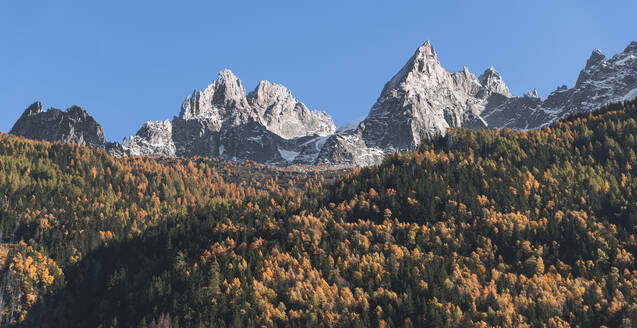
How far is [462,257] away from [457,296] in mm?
31913

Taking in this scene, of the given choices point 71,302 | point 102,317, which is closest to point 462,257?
point 102,317

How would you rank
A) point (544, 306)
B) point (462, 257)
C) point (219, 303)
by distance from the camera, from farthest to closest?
point (462, 257), point (219, 303), point (544, 306)

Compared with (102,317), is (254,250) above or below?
above

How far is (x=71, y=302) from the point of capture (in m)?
184

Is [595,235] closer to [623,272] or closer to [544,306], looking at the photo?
[623,272]

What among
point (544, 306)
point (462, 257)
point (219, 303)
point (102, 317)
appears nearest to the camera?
point (544, 306)

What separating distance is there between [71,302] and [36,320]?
12.9 meters

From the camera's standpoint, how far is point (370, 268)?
175 metres

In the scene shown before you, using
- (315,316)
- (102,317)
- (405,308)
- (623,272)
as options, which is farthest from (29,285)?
(623,272)

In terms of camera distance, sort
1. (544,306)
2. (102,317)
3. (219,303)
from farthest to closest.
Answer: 1. (102,317)
2. (219,303)
3. (544,306)

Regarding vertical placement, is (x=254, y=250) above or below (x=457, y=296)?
above

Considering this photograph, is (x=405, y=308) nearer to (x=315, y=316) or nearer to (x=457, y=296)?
(x=457, y=296)

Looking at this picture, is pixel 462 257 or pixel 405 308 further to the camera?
pixel 462 257

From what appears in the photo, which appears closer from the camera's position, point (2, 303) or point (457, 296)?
point (457, 296)
